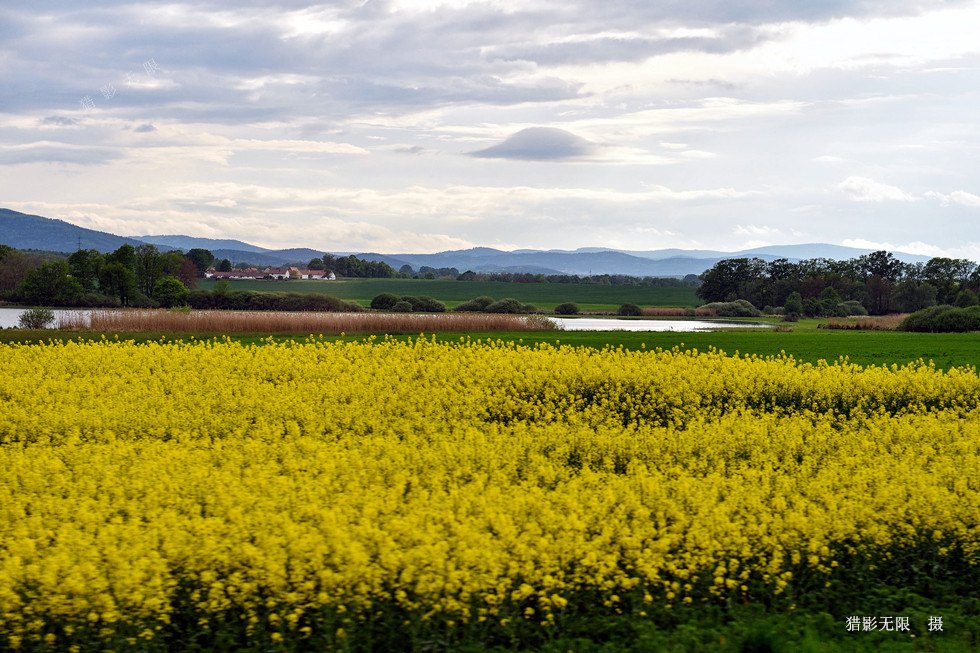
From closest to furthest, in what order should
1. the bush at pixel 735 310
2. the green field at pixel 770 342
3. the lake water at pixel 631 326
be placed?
the green field at pixel 770 342 → the lake water at pixel 631 326 → the bush at pixel 735 310

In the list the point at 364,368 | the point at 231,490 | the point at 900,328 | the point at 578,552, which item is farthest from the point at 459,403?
the point at 900,328

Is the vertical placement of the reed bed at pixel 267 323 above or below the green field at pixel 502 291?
below

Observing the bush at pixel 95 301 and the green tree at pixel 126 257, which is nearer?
the bush at pixel 95 301

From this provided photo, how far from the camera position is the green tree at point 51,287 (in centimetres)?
5953

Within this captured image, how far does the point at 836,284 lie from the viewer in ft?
288

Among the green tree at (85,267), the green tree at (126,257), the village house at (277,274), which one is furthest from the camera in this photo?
the village house at (277,274)

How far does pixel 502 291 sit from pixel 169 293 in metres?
57.5

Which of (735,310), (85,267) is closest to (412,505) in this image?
(85,267)

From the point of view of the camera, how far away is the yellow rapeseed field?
5867mm

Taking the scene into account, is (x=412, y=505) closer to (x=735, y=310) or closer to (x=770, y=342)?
(x=770, y=342)

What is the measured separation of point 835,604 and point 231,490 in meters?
5.43

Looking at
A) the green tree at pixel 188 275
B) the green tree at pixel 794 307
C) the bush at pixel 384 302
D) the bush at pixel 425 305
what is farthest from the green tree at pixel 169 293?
the green tree at pixel 794 307

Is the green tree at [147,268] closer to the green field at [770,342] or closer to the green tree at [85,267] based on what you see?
the green tree at [85,267]

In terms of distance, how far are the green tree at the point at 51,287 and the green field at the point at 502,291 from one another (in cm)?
3466
